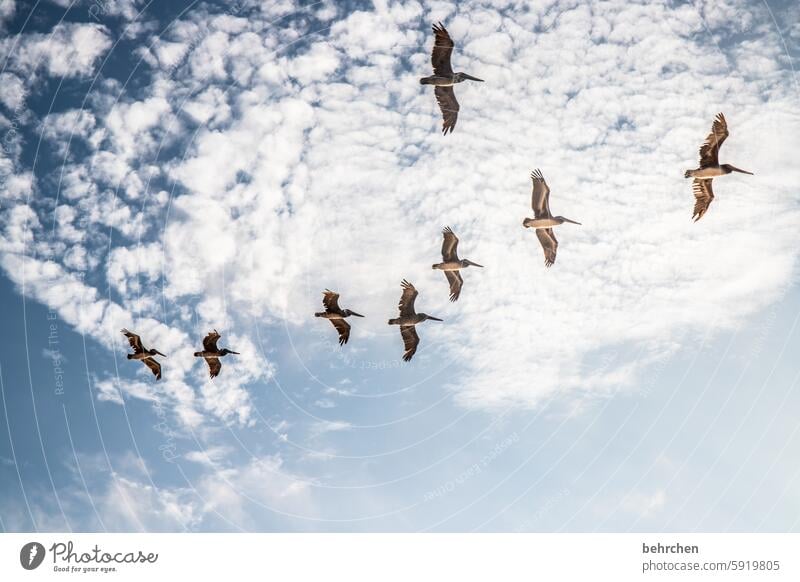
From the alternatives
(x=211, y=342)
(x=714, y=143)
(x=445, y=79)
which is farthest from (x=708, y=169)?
(x=211, y=342)

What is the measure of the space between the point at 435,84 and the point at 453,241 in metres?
7.76

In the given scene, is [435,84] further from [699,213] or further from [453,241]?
[699,213]

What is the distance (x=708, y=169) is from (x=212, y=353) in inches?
1092

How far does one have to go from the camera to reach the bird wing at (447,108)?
108 ft

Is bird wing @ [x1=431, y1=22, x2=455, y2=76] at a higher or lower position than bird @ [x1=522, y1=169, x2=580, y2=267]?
higher

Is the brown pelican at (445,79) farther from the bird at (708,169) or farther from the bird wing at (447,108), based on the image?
the bird at (708,169)

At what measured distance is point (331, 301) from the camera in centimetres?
3684

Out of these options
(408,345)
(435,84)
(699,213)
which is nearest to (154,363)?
(408,345)

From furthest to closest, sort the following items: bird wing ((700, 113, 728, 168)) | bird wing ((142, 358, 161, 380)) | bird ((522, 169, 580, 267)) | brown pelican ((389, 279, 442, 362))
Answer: bird wing ((142, 358, 161, 380))
brown pelican ((389, 279, 442, 362))
bird ((522, 169, 580, 267))
bird wing ((700, 113, 728, 168))

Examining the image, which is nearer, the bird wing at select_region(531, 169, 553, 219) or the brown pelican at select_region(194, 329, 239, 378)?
the bird wing at select_region(531, 169, 553, 219)

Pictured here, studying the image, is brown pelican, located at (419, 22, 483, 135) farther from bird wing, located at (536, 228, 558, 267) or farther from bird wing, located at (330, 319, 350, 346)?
bird wing, located at (330, 319, 350, 346)

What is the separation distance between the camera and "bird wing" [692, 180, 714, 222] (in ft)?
100

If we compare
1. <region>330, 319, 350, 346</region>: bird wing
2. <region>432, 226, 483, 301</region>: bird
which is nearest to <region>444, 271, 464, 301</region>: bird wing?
<region>432, 226, 483, 301</region>: bird
